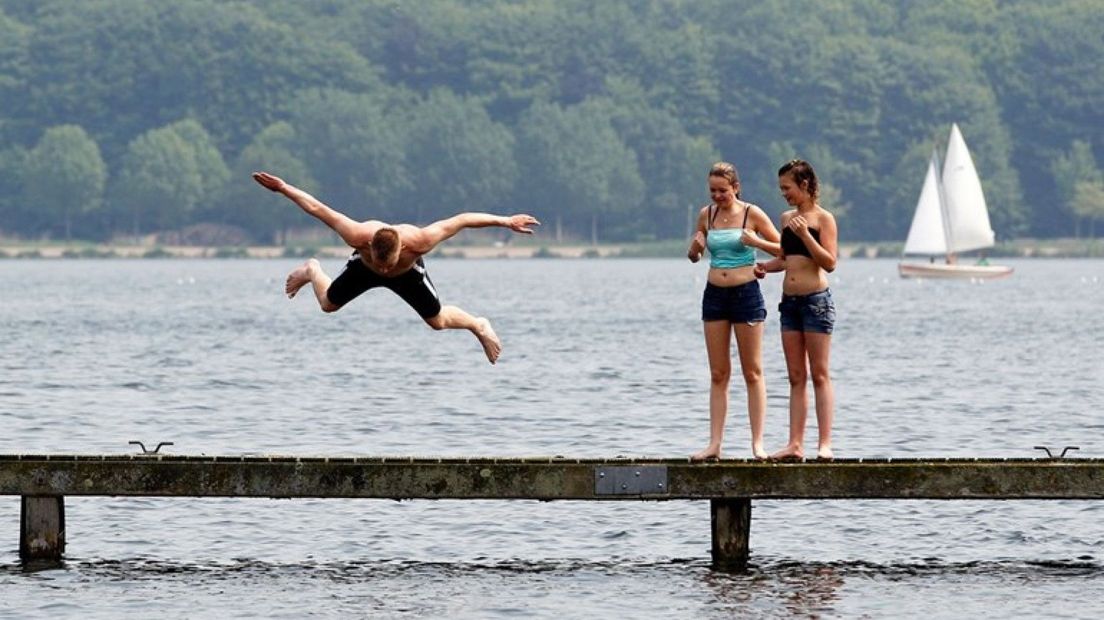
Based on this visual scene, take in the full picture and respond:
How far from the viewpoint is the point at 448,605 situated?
2050 cm

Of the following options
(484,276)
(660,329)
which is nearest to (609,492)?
(660,329)

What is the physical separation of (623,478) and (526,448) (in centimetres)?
1429

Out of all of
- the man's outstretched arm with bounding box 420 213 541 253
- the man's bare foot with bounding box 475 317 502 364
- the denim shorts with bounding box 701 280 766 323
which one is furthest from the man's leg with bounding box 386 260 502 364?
the denim shorts with bounding box 701 280 766 323

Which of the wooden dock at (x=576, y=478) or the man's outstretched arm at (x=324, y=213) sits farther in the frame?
the wooden dock at (x=576, y=478)

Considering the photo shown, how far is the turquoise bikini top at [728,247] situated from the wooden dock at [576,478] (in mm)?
1923

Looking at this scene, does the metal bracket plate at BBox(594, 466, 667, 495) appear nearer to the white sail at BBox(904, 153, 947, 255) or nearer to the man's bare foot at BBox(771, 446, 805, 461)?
the man's bare foot at BBox(771, 446, 805, 461)

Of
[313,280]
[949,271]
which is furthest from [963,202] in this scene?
[313,280]

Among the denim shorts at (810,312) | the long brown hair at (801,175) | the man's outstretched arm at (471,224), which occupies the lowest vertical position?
the denim shorts at (810,312)

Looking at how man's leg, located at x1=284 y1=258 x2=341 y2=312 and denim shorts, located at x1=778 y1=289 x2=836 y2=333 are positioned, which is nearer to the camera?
denim shorts, located at x1=778 y1=289 x2=836 y2=333

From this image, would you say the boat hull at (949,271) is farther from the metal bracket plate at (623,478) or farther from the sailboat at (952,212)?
the metal bracket plate at (623,478)

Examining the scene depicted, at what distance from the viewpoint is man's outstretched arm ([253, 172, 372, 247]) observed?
19531 millimetres

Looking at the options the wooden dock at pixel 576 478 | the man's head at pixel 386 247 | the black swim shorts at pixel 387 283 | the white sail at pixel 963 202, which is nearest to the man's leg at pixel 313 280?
the black swim shorts at pixel 387 283

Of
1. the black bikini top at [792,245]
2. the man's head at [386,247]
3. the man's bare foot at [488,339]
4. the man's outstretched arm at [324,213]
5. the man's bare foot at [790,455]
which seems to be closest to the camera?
the man's outstretched arm at [324,213]

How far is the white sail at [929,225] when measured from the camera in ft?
436
